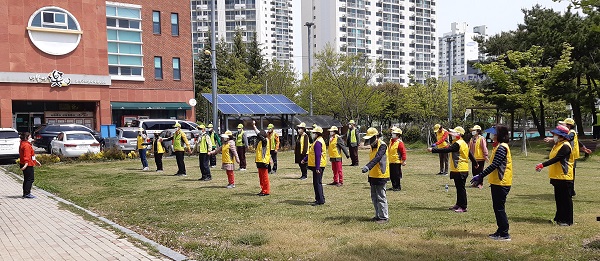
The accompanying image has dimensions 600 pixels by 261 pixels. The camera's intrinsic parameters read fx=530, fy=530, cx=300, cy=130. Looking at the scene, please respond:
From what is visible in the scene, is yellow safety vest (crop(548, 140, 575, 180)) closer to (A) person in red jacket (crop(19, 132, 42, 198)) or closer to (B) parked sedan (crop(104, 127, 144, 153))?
(A) person in red jacket (crop(19, 132, 42, 198))

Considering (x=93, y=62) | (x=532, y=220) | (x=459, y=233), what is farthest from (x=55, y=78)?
(x=532, y=220)

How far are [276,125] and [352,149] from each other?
45.1 ft

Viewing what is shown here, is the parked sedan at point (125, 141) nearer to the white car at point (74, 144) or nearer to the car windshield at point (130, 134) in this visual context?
the car windshield at point (130, 134)

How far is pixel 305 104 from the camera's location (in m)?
48.9

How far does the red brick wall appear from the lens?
32.1 m

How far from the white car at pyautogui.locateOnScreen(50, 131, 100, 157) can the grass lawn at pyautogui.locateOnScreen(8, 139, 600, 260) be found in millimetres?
6718

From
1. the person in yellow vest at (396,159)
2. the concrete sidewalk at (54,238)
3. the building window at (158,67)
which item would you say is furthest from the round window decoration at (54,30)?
the person in yellow vest at (396,159)

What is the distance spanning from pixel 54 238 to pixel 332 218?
4.55 metres

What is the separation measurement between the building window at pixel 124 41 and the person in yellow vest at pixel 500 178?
34.5 metres


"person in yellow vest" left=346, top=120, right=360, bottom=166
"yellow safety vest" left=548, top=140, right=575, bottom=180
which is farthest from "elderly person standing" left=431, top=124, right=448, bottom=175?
"yellow safety vest" left=548, top=140, right=575, bottom=180

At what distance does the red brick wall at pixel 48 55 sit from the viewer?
105 ft

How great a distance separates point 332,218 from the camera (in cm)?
937

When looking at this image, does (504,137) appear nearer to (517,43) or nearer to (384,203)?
(384,203)

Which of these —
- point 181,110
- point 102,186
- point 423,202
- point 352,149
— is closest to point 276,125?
point 181,110
